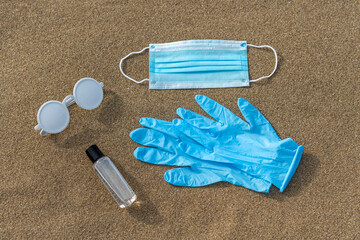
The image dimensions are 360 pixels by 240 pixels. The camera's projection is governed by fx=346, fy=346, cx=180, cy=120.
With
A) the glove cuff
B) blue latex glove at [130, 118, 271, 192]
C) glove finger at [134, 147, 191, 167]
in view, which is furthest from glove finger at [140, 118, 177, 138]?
the glove cuff

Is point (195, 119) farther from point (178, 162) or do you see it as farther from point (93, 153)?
point (93, 153)

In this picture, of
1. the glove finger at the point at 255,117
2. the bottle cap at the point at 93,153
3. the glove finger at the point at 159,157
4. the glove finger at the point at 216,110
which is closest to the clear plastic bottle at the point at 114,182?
the bottle cap at the point at 93,153

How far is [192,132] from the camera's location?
1.71 metres

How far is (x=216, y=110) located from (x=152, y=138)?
35 cm

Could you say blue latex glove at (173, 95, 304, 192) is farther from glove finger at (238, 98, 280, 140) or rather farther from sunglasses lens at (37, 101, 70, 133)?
sunglasses lens at (37, 101, 70, 133)

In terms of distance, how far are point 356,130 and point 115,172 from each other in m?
1.22

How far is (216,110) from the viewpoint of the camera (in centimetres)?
175

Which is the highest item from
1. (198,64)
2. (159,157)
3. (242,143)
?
(198,64)

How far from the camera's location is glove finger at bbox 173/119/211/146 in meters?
1.70

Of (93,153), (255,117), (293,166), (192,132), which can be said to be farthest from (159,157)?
(293,166)

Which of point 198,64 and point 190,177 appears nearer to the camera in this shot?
point 190,177

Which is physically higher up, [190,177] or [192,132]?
[192,132]

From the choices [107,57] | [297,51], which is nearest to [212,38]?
[297,51]

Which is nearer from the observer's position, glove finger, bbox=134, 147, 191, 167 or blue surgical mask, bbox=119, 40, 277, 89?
glove finger, bbox=134, 147, 191, 167
